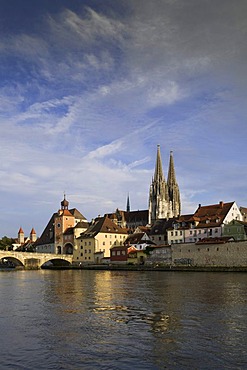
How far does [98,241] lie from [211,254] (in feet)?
104

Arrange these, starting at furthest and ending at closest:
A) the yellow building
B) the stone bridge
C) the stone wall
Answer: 1. the yellow building
2. the stone bridge
3. the stone wall

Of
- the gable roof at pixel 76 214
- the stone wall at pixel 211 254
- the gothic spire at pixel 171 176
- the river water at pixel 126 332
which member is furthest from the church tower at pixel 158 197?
the river water at pixel 126 332

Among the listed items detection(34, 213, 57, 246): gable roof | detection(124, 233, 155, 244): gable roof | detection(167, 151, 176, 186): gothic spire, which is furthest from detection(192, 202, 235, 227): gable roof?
detection(167, 151, 176, 186): gothic spire

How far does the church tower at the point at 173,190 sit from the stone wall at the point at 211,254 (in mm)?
75969

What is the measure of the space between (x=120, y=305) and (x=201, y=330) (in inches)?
359

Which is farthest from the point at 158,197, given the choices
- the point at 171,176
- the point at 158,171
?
the point at 171,176

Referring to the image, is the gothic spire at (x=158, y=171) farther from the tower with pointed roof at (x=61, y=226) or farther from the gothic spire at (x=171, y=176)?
the tower with pointed roof at (x=61, y=226)

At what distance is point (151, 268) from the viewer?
234 ft

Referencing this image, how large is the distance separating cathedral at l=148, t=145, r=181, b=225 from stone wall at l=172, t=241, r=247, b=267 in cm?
6746

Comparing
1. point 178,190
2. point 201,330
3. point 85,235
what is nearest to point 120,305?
point 201,330

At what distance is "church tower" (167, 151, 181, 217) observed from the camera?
486 ft

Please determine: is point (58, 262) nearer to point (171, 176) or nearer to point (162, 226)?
point (162, 226)

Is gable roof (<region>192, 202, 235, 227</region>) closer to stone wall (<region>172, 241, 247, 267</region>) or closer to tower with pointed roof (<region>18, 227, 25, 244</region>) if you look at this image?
stone wall (<region>172, 241, 247, 267</region>)

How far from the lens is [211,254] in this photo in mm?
66062
